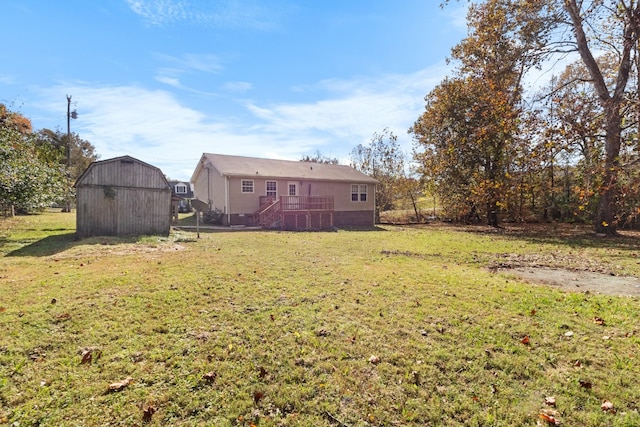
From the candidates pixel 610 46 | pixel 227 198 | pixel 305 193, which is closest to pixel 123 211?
pixel 227 198

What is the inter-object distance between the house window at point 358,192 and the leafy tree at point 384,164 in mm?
5762

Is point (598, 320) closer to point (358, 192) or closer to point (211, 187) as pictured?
point (358, 192)

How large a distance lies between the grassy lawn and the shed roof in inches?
555

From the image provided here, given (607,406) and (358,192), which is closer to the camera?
(607,406)

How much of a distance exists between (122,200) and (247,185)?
8365 mm

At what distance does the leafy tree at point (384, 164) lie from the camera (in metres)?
30.5

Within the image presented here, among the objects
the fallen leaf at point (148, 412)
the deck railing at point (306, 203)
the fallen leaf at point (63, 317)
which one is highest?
the deck railing at point (306, 203)

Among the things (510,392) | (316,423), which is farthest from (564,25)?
(316,423)

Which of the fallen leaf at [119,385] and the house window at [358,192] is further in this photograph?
the house window at [358,192]

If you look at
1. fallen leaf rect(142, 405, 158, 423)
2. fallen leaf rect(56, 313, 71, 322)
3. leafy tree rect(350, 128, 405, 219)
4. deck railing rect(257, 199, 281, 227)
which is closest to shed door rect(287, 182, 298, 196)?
deck railing rect(257, 199, 281, 227)

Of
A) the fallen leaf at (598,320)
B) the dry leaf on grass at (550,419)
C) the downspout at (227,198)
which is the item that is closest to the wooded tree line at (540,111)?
the fallen leaf at (598,320)

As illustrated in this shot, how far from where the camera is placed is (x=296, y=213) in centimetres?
1956

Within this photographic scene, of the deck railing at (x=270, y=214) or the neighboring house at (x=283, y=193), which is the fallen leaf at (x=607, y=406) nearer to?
the neighboring house at (x=283, y=193)

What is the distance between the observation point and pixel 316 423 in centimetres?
240
